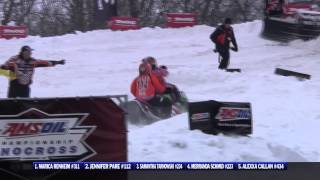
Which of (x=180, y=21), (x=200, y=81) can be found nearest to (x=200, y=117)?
(x=200, y=81)

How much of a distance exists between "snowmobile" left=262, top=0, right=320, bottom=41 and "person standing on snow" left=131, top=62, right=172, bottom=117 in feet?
44.3

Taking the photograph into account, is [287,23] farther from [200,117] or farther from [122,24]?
[200,117]

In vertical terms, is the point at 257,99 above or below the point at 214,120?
below

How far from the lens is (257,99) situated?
51.0 feet

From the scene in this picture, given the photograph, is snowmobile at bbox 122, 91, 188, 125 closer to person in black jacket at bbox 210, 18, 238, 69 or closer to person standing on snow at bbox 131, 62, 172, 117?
person standing on snow at bbox 131, 62, 172, 117

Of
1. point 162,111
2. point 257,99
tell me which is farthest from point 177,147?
point 257,99

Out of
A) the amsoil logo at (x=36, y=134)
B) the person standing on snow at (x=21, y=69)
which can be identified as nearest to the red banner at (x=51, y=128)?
the amsoil logo at (x=36, y=134)

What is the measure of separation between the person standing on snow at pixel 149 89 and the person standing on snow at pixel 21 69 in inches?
61.9

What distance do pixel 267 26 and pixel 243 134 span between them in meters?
18.0

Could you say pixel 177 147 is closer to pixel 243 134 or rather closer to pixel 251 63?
pixel 243 134

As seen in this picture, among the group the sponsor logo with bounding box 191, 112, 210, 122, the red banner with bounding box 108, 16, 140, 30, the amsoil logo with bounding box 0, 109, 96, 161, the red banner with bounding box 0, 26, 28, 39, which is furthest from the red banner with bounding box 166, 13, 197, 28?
the amsoil logo with bounding box 0, 109, 96, 161

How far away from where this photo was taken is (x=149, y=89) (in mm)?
13188

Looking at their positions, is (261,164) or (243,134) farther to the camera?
(243,134)

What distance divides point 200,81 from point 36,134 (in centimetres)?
1237
